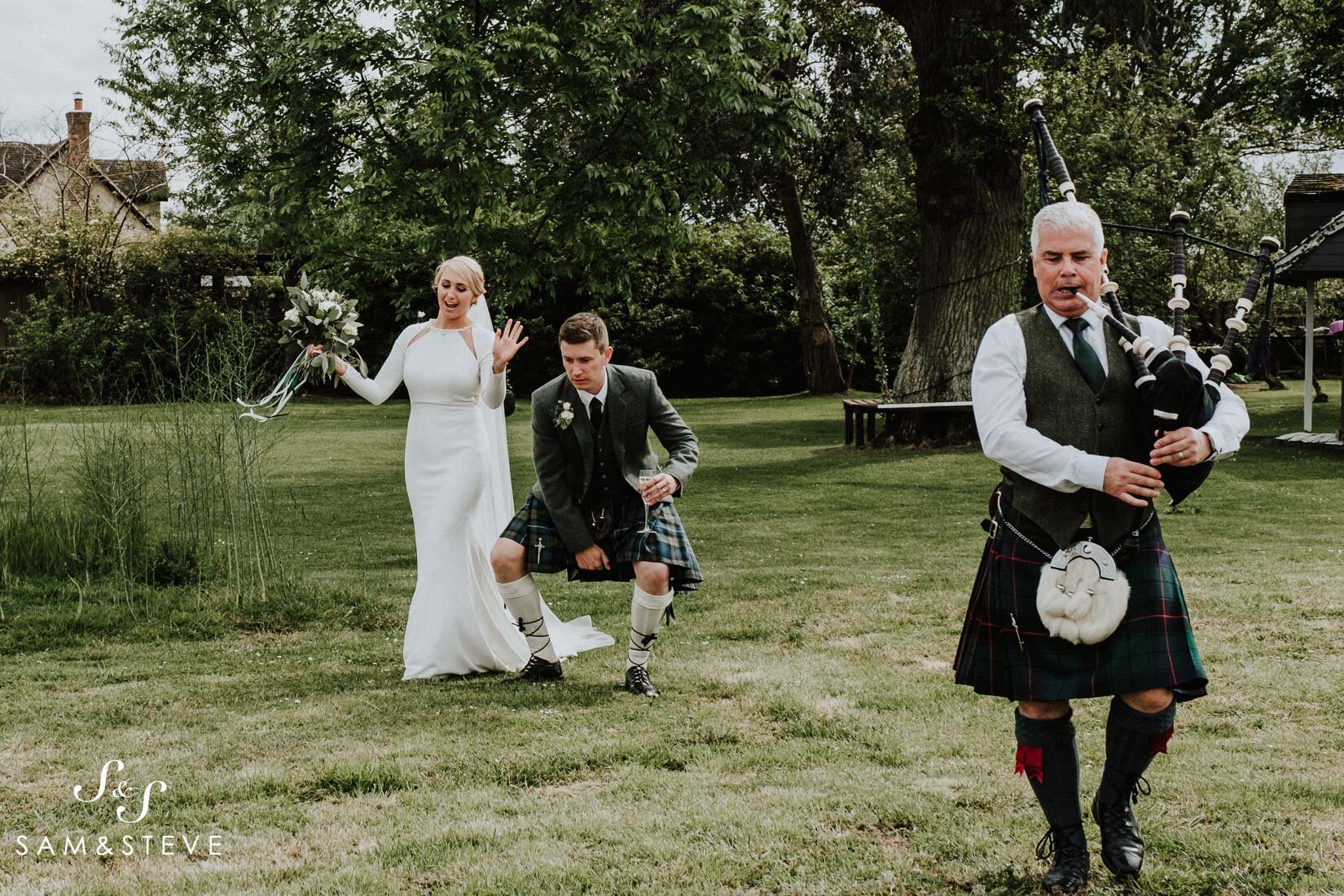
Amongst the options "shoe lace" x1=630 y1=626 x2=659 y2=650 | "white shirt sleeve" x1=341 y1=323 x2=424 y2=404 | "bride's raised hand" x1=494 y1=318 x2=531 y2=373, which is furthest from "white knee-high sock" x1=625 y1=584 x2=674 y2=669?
"white shirt sleeve" x1=341 y1=323 x2=424 y2=404

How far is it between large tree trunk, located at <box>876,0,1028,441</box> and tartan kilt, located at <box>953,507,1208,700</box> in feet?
44.8

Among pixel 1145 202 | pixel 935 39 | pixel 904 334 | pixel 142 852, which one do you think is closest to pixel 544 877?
pixel 142 852

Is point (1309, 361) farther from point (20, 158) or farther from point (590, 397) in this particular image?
point (20, 158)

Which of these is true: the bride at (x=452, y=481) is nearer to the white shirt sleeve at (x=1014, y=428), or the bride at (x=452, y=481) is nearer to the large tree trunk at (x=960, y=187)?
the white shirt sleeve at (x=1014, y=428)

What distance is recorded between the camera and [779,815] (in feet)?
13.3

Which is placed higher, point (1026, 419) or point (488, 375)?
point (488, 375)

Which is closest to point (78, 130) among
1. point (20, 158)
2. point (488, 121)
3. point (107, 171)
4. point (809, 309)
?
point (20, 158)

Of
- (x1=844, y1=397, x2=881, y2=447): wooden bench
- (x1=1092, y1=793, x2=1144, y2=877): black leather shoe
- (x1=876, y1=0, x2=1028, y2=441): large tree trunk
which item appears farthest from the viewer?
(x1=844, y1=397, x2=881, y2=447): wooden bench

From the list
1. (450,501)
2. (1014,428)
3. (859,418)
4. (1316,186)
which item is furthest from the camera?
(1316,186)

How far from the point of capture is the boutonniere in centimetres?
554

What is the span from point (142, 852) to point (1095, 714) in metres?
3.53

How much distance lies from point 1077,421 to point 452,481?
3.61m

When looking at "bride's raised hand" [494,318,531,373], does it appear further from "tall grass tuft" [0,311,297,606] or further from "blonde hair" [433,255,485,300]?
"tall grass tuft" [0,311,297,606]

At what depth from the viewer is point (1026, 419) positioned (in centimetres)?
339
